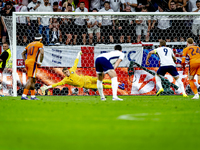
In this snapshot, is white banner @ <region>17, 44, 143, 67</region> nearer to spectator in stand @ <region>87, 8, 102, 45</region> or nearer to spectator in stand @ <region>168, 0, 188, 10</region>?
spectator in stand @ <region>87, 8, 102, 45</region>

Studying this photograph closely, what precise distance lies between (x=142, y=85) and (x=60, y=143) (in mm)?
10916

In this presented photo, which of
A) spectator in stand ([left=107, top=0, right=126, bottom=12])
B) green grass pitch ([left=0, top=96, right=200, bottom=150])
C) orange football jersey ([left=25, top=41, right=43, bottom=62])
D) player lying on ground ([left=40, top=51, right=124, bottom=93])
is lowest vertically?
player lying on ground ([left=40, top=51, right=124, bottom=93])

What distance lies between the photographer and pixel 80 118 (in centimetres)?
506

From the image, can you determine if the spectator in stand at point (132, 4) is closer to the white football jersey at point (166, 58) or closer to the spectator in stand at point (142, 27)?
the spectator in stand at point (142, 27)

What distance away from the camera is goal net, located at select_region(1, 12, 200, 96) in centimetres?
1384

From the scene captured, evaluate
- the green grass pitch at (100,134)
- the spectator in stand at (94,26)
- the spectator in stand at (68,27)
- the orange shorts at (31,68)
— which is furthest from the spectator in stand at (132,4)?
the green grass pitch at (100,134)

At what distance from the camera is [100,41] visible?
1473 cm

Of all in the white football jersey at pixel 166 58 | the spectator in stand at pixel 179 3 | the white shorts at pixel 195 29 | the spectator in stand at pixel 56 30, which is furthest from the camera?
the spectator in stand at pixel 179 3

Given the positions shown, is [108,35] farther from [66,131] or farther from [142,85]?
[66,131]

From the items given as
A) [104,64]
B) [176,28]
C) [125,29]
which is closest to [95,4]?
[125,29]

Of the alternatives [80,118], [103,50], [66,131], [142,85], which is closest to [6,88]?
[103,50]

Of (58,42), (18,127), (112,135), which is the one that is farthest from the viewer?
(58,42)

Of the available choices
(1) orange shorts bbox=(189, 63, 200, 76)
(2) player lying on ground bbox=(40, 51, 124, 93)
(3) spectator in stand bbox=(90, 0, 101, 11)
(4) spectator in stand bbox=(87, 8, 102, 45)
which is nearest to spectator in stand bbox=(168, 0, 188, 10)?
(3) spectator in stand bbox=(90, 0, 101, 11)

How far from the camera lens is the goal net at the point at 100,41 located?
545 inches
